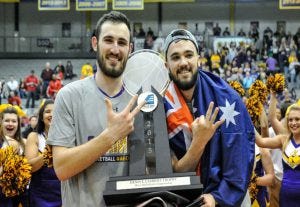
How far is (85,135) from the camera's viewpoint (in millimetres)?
2365

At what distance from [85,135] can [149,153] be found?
1.00 feet

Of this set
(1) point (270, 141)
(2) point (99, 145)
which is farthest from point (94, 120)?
(1) point (270, 141)

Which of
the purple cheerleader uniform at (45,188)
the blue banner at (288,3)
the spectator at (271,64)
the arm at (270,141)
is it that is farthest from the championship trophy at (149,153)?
the spectator at (271,64)

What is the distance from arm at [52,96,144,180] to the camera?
7.13 feet

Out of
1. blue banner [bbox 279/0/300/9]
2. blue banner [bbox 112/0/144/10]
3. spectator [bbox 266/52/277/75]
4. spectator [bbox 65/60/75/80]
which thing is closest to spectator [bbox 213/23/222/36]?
spectator [bbox 266/52/277/75]

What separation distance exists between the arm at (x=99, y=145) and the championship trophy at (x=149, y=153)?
128 millimetres

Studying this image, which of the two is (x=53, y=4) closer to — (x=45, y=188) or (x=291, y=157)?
(x=45, y=188)

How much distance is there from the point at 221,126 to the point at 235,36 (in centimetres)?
2351

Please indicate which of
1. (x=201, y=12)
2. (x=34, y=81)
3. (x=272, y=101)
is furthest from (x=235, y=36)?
(x=272, y=101)

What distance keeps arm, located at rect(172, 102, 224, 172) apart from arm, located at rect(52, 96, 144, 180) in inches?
11.1

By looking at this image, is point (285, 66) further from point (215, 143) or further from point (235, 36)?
point (215, 143)

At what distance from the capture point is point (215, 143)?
2510mm

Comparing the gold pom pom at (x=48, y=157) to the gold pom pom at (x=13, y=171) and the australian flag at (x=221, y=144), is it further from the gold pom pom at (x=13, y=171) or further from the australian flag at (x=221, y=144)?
the australian flag at (x=221, y=144)

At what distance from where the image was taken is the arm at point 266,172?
5199 mm
